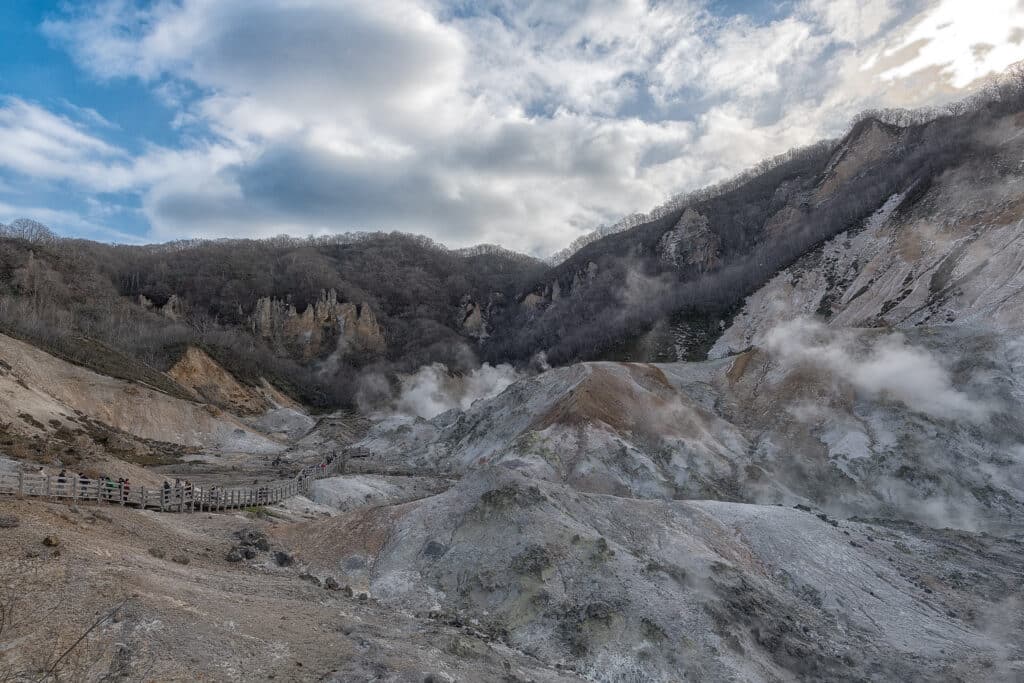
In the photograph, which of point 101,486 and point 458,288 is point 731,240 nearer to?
point 458,288

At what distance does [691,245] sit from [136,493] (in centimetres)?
12035

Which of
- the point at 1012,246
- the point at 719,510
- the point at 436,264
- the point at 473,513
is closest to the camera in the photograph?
the point at 473,513

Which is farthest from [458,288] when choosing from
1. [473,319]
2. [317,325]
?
[317,325]

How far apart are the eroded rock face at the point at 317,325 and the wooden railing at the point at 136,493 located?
350 ft

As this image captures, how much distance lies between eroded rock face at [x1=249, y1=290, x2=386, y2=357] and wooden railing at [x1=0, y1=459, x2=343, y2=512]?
350 ft

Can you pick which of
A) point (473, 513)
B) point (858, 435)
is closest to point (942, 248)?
point (858, 435)

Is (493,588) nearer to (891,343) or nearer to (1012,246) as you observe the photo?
(891,343)

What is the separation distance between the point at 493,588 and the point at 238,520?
11.9m

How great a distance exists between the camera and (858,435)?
42000 millimetres

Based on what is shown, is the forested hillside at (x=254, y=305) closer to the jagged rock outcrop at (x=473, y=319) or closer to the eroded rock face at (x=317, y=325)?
the eroded rock face at (x=317, y=325)

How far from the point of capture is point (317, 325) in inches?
5448

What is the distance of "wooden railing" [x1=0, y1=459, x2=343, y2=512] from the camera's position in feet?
67.4

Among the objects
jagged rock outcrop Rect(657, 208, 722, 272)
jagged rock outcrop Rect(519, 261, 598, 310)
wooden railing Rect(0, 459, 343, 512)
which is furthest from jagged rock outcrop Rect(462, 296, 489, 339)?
wooden railing Rect(0, 459, 343, 512)

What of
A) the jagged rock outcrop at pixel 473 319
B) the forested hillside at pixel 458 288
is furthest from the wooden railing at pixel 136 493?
the jagged rock outcrop at pixel 473 319
